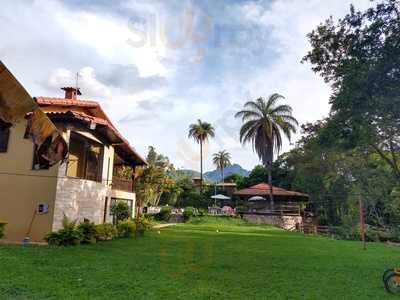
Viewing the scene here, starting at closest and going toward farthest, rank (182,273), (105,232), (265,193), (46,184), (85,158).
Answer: (182,273) → (46,184) → (105,232) → (85,158) → (265,193)

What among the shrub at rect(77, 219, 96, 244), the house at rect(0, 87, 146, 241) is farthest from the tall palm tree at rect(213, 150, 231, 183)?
the shrub at rect(77, 219, 96, 244)

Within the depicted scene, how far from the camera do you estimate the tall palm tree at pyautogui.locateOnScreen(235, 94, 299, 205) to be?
1442 inches

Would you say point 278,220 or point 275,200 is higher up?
point 275,200

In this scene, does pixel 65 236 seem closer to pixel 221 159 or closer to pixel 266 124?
pixel 266 124

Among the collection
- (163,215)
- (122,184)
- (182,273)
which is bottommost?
(182,273)

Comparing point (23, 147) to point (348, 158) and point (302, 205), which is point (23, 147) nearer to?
point (348, 158)

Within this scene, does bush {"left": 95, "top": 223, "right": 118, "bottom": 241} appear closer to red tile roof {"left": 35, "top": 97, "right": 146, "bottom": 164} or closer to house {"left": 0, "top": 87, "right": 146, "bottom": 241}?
house {"left": 0, "top": 87, "right": 146, "bottom": 241}

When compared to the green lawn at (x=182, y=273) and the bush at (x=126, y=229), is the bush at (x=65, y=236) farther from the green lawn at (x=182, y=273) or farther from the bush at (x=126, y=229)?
the bush at (x=126, y=229)

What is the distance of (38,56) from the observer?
452 inches

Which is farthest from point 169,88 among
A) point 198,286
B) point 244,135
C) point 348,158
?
point 244,135

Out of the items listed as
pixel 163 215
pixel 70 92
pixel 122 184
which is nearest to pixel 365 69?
pixel 70 92

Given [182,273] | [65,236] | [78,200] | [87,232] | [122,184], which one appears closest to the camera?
[182,273]

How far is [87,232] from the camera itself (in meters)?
13.3

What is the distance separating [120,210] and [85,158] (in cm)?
446
